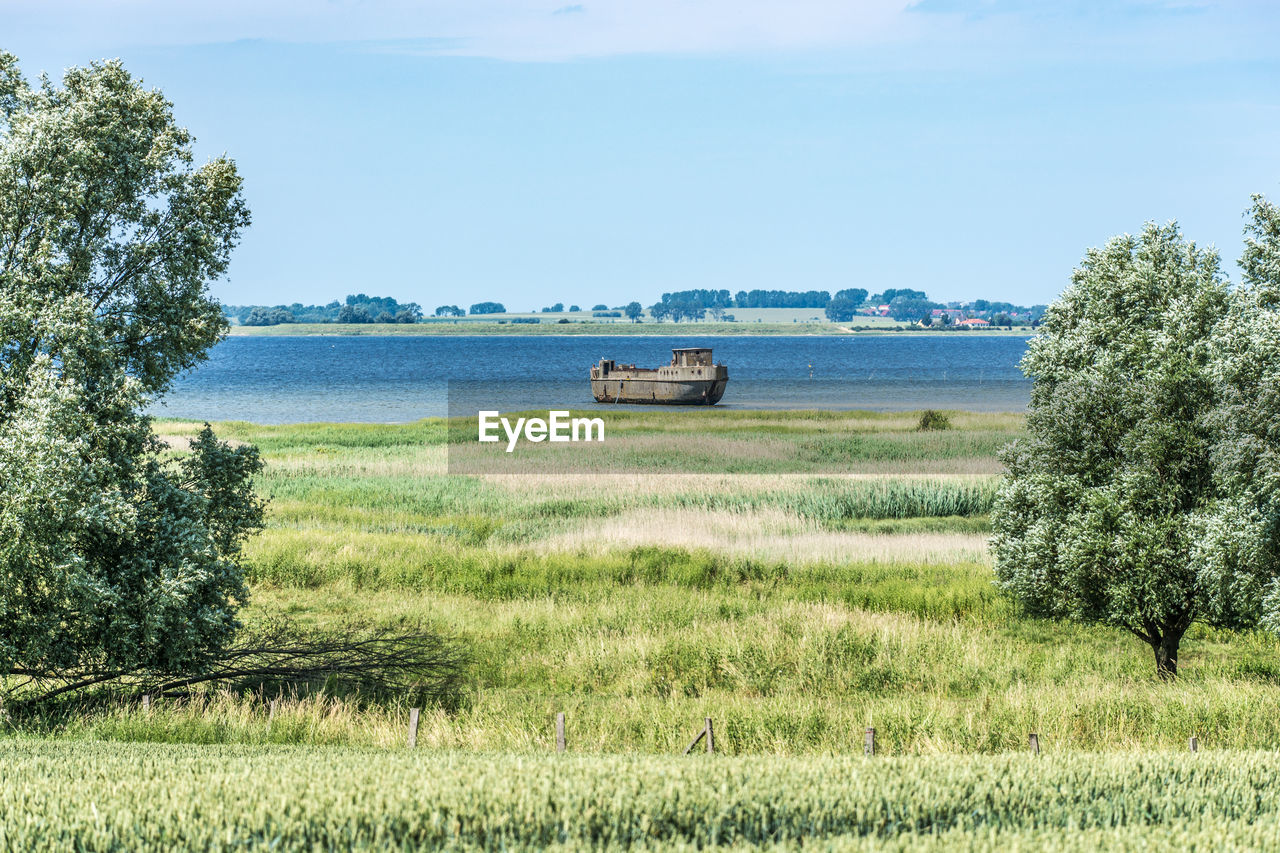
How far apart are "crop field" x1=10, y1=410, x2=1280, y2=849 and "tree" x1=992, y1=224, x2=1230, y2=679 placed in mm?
1611

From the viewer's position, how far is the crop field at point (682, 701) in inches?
291

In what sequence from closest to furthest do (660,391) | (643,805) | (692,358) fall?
(643,805), (660,391), (692,358)

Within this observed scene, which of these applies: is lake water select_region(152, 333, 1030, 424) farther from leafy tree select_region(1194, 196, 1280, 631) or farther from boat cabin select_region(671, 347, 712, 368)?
leafy tree select_region(1194, 196, 1280, 631)

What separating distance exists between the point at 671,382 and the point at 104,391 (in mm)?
85474

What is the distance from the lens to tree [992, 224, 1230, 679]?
19.9 meters

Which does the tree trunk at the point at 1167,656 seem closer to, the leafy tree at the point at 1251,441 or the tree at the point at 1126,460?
the tree at the point at 1126,460

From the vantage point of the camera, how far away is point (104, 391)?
17.3m

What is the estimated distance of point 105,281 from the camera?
18938 millimetres

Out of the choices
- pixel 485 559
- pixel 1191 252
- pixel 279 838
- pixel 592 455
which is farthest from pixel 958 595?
pixel 592 455

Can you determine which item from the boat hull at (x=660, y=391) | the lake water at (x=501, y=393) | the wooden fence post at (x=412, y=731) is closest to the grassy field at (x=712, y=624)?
the wooden fence post at (x=412, y=731)

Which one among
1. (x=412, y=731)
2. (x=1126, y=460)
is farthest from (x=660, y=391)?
(x=412, y=731)

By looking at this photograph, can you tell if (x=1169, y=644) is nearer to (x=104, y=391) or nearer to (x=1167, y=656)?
(x=1167, y=656)

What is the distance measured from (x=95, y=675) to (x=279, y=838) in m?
13.0

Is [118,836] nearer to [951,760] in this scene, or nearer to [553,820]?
[553,820]
